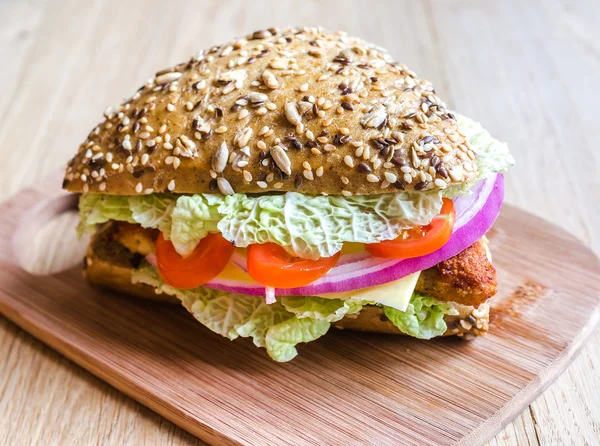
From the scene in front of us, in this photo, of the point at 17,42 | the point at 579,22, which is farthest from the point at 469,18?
the point at 17,42

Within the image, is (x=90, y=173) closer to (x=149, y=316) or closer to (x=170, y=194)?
(x=170, y=194)

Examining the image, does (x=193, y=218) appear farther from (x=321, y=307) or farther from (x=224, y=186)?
(x=321, y=307)

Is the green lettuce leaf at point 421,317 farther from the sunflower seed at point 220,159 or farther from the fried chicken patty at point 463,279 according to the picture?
the sunflower seed at point 220,159

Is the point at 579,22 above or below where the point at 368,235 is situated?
above

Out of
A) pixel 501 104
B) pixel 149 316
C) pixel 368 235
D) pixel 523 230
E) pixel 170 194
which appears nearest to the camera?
pixel 368 235

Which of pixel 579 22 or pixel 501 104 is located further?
pixel 579 22

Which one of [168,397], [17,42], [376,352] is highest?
[376,352]

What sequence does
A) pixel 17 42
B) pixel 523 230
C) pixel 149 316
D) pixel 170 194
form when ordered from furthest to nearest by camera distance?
pixel 17 42 → pixel 523 230 → pixel 149 316 → pixel 170 194

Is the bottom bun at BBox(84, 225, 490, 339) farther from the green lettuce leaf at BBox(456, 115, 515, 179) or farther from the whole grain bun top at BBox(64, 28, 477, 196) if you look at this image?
the green lettuce leaf at BBox(456, 115, 515, 179)
